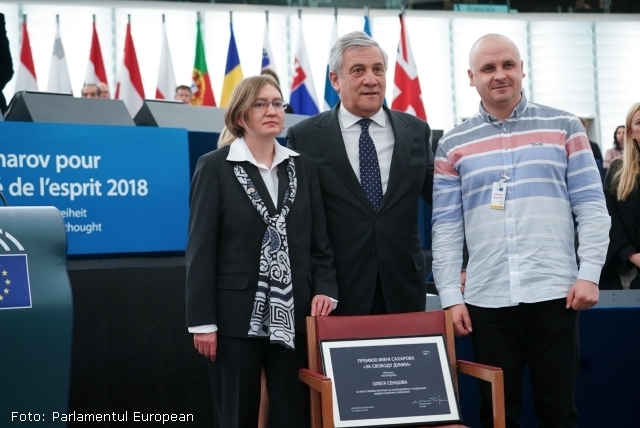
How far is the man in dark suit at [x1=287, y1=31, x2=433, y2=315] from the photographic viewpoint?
104 inches

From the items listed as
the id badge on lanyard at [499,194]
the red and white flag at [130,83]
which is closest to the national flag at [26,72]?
the red and white flag at [130,83]

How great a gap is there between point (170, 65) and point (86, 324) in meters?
6.32

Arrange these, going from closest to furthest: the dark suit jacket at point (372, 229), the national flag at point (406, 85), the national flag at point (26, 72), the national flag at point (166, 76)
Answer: the dark suit jacket at point (372, 229) < the national flag at point (26, 72) < the national flag at point (406, 85) < the national flag at point (166, 76)

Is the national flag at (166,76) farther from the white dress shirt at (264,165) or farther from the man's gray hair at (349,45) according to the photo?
the white dress shirt at (264,165)

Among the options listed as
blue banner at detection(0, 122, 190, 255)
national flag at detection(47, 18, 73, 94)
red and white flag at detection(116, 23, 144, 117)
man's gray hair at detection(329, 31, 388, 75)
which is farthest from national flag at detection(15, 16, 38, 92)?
man's gray hair at detection(329, 31, 388, 75)

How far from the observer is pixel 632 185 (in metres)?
3.68

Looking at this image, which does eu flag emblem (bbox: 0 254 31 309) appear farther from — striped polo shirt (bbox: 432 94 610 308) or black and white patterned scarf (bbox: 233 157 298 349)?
striped polo shirt (bbox: 432 94 610 308)

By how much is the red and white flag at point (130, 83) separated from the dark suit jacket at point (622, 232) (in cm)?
602

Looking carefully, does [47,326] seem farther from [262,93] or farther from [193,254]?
[262,93]

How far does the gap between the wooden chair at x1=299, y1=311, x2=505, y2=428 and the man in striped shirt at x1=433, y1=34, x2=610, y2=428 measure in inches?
3.0

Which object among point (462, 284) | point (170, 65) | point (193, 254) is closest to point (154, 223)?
point (193, 254)

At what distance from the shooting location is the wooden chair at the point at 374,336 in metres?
2.26

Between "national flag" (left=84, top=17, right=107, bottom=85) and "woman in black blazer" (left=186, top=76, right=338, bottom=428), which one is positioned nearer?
"woman in black blazer" (left=186, top=76, right=338, bottom=428)

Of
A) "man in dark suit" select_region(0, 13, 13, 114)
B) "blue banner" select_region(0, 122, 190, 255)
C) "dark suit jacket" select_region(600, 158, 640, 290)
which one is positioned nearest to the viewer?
"blue banner" select_region(0, 122, 190, 255)
